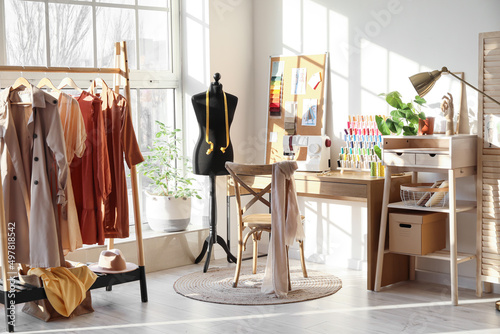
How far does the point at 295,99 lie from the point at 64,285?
252 cm

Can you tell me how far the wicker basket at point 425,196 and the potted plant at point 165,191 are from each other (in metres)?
1.73

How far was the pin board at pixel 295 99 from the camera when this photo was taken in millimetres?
5395

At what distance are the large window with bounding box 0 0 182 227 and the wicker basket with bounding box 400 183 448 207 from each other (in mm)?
2150

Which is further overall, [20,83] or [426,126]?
[426,126]

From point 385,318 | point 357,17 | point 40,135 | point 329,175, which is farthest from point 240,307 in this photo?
point 357,17

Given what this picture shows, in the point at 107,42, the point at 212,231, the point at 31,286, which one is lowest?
the point at 31,286

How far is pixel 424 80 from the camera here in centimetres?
417

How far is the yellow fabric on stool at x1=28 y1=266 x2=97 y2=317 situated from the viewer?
3.85m

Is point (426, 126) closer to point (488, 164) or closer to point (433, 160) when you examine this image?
point (433, 160)

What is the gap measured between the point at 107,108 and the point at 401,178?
2038 mm

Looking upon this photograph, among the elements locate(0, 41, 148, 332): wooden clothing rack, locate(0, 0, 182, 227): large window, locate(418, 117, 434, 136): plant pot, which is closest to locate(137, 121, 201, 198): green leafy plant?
locate(0, 0, 182, 227): large window

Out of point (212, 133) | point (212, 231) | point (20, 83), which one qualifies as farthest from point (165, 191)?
point (20, 83)

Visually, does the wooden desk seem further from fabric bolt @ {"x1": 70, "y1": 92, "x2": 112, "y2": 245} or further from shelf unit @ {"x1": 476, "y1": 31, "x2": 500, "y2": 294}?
fabric bolt @ {"x1": 70, "y1": 92, "x2": 112, "y2": 245}

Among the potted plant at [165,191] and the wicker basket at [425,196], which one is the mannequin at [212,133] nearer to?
the potted plant at [165,191]
